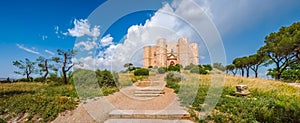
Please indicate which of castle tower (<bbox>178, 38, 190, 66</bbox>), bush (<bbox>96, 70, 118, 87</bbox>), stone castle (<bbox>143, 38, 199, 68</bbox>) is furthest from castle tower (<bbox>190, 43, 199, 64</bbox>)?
bush (<bbox>96, 70, 118, 87</bbox>)

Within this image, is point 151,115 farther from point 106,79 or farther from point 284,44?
point 284,44

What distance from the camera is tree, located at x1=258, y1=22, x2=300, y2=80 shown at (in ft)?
44.7

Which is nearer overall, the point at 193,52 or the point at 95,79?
the point at 95,79

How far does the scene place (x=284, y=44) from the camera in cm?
1409

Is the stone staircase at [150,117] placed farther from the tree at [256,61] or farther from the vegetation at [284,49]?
the tree at [256,61]

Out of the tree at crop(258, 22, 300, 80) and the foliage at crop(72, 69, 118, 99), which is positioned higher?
the tree at crop(258, 22, 300, 80)

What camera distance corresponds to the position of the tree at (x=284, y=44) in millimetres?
13623

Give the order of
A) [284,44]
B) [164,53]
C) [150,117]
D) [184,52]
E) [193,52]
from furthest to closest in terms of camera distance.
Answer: [164,53] → [184,52] → [193,52] → [284,44] → [150,117]

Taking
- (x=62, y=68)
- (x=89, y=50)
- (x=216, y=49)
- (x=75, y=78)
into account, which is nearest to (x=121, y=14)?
(x=89, y=50)

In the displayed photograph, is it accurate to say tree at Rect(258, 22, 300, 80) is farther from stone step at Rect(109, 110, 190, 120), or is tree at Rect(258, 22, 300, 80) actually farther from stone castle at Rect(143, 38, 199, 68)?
stone step at Rect(109, 110, 190, 120)

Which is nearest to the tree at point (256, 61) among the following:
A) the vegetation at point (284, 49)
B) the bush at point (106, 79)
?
the vegetation at point (284, 49)

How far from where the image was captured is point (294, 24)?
588 inches

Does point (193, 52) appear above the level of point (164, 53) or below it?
below

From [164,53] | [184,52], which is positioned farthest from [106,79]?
[164,53]
